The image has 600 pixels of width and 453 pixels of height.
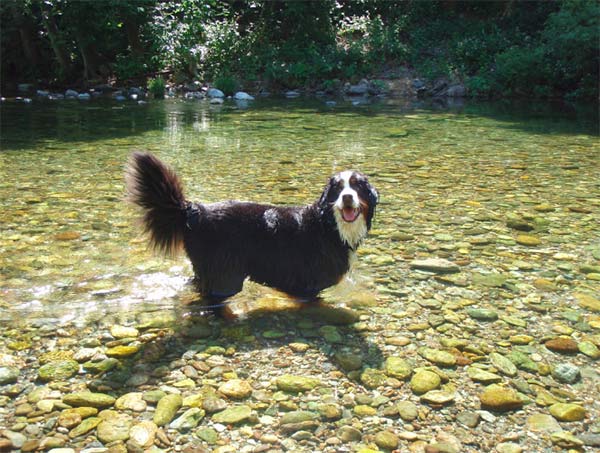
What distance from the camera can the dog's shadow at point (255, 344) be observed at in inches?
119

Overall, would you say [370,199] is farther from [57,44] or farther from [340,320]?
[57,44]

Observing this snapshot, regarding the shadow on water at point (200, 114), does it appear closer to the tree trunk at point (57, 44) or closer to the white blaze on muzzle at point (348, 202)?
the tree trunk at point (57, 44)

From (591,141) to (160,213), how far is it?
9.18 meters

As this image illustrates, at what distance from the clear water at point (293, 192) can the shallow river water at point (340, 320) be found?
0.09ft

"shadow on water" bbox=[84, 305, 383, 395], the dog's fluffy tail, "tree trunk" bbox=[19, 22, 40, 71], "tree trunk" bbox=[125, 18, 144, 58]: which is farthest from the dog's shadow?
"tree trunk" bbox=[19, 22, 40, 71]

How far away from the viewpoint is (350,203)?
356 cm

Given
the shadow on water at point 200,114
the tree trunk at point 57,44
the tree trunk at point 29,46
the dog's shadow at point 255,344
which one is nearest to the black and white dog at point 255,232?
the dog's shadow at point 255,344

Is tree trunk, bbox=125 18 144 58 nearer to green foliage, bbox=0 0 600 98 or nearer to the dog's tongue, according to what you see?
green foliage, bbox=0 0 600 98

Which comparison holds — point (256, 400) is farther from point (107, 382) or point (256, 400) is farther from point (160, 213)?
point (160, 213)

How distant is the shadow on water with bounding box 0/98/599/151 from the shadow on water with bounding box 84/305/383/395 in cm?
685

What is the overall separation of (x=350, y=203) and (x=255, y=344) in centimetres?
101

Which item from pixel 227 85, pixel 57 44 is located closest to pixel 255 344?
pixel 227 85

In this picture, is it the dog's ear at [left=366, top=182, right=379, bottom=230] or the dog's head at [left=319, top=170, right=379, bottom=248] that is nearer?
the dog's head at [left=319, top=170, right=379, bottom=248]

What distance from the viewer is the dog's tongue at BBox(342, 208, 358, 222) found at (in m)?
3.59
